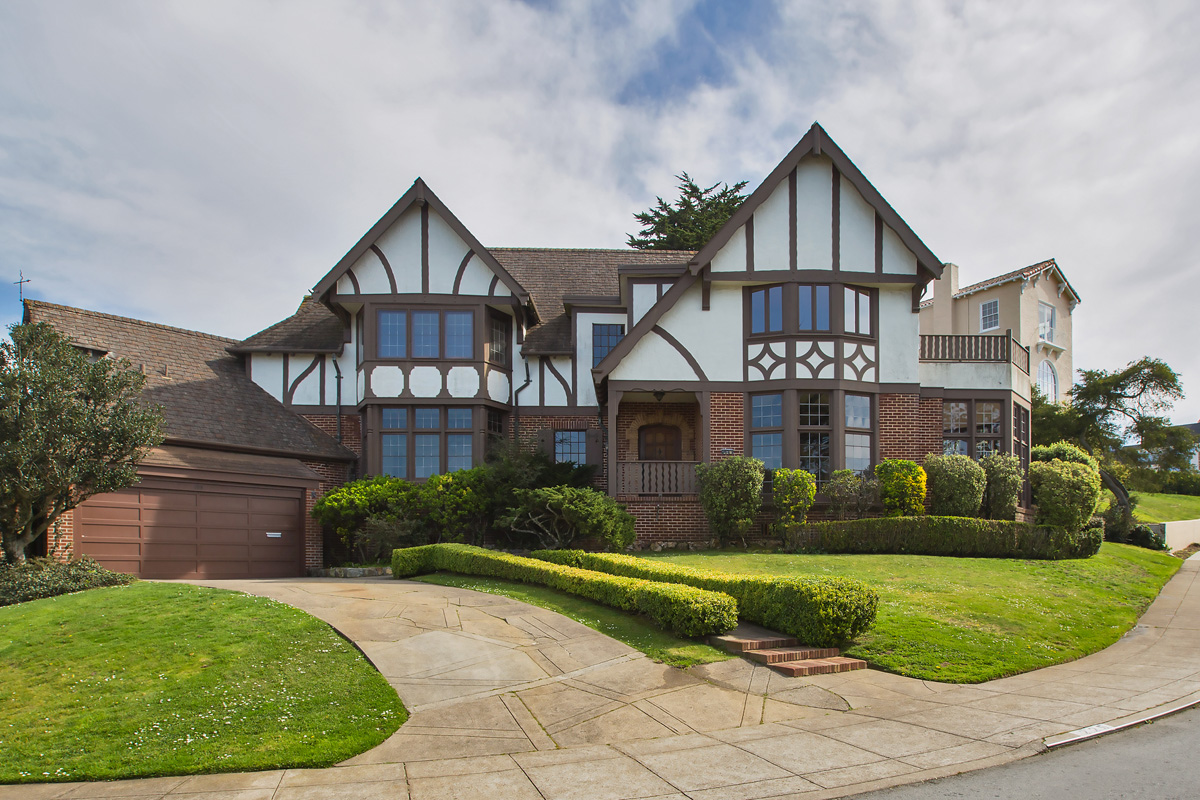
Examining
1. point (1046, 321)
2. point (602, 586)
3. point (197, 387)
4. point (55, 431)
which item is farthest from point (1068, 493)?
point (1046, 321)

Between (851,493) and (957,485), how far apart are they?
2.50m

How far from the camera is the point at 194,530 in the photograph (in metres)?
18.6

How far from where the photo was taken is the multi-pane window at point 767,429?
20578 mm

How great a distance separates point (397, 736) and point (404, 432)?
15345mm

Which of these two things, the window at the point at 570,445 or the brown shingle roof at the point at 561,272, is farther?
the brown shingle roof at the point at 561,272

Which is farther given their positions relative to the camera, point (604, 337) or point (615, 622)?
point (604, 337)

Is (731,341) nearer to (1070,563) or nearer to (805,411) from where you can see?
(805,411)

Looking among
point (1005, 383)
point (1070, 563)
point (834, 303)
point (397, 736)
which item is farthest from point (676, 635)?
point (1005, 383)

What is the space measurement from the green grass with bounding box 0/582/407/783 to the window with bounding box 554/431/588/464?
1287 centimetres

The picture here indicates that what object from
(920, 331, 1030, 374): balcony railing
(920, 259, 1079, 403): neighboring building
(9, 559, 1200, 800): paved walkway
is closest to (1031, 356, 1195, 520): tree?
(920, 259, 1079, 403): neighboring building

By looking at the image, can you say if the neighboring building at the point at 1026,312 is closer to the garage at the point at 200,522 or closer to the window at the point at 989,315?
the window at the point at 989,315

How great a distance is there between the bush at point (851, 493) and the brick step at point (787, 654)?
9827mm

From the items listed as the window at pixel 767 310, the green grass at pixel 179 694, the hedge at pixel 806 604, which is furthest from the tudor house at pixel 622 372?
the hedge at pixel 806 604

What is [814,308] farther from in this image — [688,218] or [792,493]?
[688,218]
